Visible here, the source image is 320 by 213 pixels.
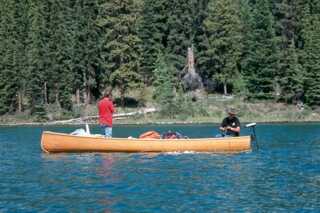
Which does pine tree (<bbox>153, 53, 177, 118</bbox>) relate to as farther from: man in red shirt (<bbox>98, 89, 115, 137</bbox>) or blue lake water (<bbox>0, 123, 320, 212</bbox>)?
blue lake water (<bbox>0, 123, 320, 212</bbox>)

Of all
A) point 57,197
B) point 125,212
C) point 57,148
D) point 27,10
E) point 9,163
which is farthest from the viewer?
point 27,10

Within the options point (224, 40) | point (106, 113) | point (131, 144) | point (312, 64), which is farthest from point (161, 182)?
point (224, 40)

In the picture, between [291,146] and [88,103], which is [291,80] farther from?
[291,146]

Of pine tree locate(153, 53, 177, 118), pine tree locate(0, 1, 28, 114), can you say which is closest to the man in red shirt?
pine tree locate(153, 53, 177, 118)

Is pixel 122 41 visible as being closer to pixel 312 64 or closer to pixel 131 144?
pixel 312 64

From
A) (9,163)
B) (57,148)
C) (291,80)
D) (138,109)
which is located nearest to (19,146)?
(57,148)

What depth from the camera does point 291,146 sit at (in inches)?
1614

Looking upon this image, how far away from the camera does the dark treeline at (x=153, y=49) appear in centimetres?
8462

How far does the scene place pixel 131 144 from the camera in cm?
3509

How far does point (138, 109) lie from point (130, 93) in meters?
7.18

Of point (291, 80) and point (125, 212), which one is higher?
point (291, 80)

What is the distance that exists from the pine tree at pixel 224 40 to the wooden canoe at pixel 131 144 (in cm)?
5457

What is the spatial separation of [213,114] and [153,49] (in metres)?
16.6

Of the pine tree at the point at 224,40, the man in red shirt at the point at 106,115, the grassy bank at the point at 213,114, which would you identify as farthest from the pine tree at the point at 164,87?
the man in red shirt at the point at 106,115
